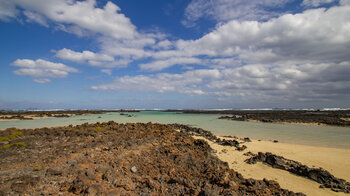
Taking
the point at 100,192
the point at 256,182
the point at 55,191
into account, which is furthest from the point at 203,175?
the point at 55,191

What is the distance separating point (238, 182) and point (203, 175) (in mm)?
1051

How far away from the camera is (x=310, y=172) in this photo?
22.5 ft

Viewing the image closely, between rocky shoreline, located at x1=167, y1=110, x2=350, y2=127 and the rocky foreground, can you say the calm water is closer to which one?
rocky shoreline, located at x1=167, y1=110, x2=350, y2=127

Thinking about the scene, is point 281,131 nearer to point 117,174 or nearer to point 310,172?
point 310,172

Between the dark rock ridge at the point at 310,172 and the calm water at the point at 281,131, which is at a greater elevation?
the dark rock ridge at the point at 310,172

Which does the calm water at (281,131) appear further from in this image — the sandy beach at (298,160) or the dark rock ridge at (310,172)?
the dark rock ridge at (310,172)

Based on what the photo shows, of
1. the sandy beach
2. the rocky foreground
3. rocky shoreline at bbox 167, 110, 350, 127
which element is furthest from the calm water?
the rocky foreground

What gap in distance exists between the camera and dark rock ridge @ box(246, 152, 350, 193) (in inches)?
239

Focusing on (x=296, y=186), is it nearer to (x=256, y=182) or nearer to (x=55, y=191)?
(x=256, y=182)

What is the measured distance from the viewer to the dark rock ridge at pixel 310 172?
606 cm

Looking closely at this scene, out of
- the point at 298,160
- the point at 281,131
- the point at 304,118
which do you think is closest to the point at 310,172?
the point at 298,160

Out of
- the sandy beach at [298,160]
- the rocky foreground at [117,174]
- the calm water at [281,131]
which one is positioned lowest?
the calm water at [281,131]

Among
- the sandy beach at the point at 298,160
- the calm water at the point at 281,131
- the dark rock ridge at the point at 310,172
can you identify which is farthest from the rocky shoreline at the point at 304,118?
the dark rock ridge at the point at 310,172

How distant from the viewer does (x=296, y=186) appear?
20.4 ft
